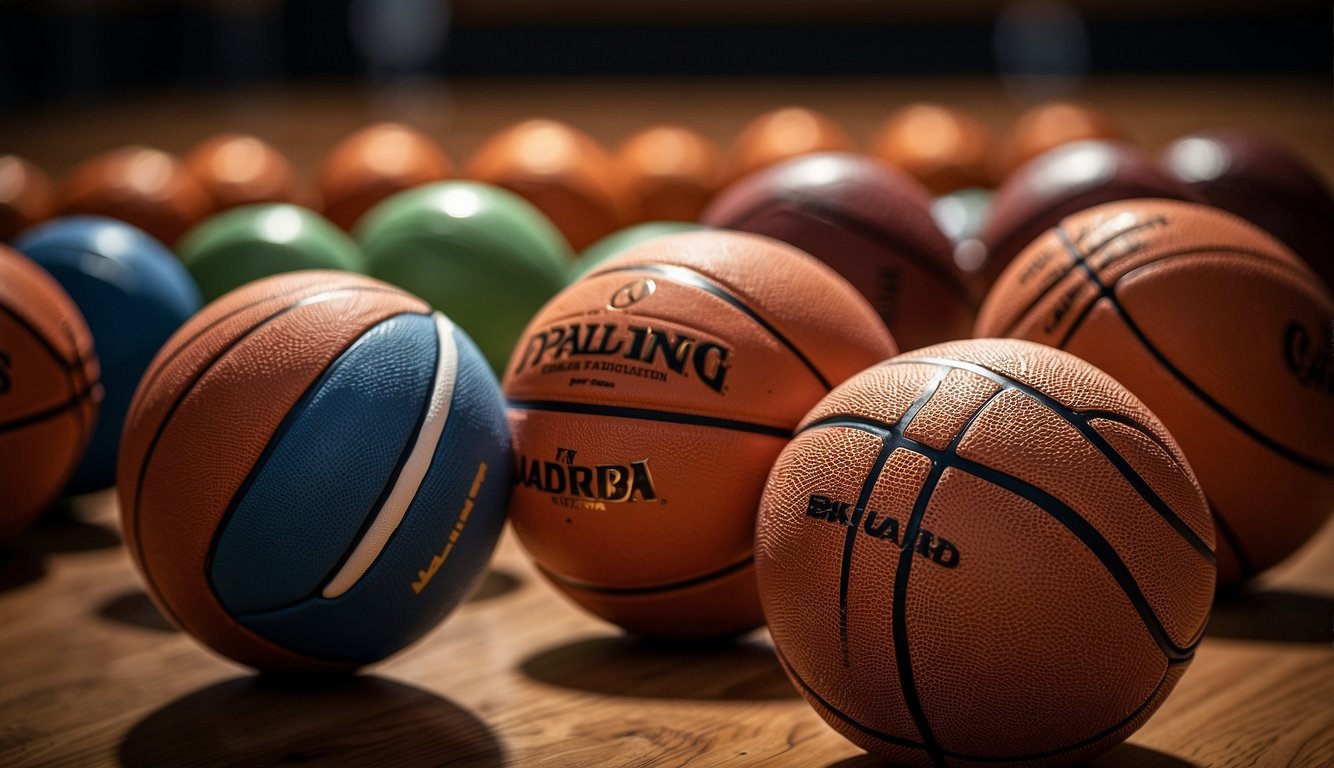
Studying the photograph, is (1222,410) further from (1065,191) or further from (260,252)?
(260,252)

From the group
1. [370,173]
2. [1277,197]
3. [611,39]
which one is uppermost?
[611,39]

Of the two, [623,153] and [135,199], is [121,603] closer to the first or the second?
[135,199]

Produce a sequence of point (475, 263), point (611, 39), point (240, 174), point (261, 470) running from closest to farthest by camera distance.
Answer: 1. point (261, 470)
2. point (475, 263)
3. point (240, 174)
4. point (611, 39)

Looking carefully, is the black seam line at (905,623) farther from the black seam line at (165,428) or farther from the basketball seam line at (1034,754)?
the black seam line at (165,428)

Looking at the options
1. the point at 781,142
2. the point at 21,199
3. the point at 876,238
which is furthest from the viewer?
the point at 781,142

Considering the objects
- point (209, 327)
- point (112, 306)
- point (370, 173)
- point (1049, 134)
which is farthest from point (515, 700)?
point (1049, 134)

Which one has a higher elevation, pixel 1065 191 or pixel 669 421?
pixel 1065 191

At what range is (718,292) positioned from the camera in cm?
275

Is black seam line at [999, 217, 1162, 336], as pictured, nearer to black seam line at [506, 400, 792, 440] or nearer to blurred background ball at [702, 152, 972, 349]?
blurred background ball at [702, 152, 972, 349]

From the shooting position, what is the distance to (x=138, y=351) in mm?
3975

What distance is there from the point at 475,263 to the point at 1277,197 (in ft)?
8.57

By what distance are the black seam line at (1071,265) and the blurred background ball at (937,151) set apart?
3676mm

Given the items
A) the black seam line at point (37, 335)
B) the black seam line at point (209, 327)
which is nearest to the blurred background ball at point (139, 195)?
the black seam line at point (37, 335)

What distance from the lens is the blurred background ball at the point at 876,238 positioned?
11.8 ft
